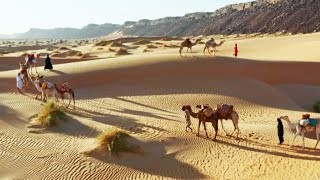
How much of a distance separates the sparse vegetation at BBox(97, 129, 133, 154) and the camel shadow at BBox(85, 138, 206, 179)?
20 cm

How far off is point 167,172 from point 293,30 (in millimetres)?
78028

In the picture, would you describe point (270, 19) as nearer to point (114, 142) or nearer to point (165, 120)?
point (165, 120)

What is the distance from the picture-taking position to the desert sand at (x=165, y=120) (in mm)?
13414

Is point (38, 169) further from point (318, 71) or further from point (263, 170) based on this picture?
point (318, 71)

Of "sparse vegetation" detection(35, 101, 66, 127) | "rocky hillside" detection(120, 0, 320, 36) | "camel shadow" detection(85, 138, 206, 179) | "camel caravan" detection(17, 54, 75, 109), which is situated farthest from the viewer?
"rocky hillside" detection(120, 0, 320, 36)

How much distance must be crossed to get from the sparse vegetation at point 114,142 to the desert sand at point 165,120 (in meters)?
0.26

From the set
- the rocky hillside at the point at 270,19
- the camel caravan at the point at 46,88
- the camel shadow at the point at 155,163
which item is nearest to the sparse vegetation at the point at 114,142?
the camel shadow at the point at 155,163

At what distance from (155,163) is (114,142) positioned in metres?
1.40

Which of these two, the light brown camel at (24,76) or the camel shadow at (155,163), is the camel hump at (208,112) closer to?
the camel shadow at (155,163)

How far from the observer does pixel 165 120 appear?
60.6 feet

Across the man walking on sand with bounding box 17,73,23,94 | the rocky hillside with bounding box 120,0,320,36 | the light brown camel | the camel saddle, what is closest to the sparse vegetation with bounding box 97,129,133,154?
the camel saddle

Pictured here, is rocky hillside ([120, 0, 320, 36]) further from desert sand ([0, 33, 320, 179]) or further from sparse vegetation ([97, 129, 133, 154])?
sparse vegetation ([97, 129, 133, 154])

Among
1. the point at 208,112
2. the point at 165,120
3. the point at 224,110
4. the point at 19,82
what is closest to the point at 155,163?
the point at 208,112

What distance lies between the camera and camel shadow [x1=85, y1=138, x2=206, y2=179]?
1327cm
